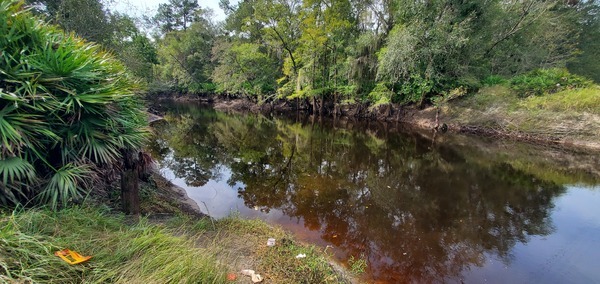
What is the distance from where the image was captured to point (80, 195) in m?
3.59

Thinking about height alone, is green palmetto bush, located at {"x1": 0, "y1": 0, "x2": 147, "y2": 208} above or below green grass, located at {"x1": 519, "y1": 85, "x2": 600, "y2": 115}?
below

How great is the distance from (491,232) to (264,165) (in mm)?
7003

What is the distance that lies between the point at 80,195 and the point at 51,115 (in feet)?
3.88

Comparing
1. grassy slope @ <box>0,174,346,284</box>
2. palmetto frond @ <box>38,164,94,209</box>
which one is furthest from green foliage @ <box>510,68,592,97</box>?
palmetto frond @ <box>38,164,94,209</box>

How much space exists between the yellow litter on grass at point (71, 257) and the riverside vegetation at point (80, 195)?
0.06 m

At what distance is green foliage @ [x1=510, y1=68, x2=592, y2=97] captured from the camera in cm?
1494

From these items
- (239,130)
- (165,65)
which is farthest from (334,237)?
(165,65)

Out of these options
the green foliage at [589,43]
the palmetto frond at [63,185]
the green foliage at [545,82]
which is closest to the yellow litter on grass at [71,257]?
the palmetto frond at [63,185]

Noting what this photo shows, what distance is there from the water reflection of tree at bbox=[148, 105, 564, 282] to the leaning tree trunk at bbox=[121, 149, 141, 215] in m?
2.90

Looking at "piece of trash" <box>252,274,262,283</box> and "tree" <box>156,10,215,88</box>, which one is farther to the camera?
"tree" <box>156,10,215,88</box>

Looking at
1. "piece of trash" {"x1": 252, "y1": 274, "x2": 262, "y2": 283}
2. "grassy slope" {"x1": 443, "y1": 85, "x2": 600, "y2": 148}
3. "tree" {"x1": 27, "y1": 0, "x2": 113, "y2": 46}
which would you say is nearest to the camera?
"piece of trash" {"x1": 252, "y1": 274, "x2": 262, "y2": 283}

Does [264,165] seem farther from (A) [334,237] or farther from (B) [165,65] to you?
(B) [165,65]

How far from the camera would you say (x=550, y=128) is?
13.7m

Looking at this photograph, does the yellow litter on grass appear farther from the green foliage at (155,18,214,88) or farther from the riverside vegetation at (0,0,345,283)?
the green foliage at (155,18,214,88)
